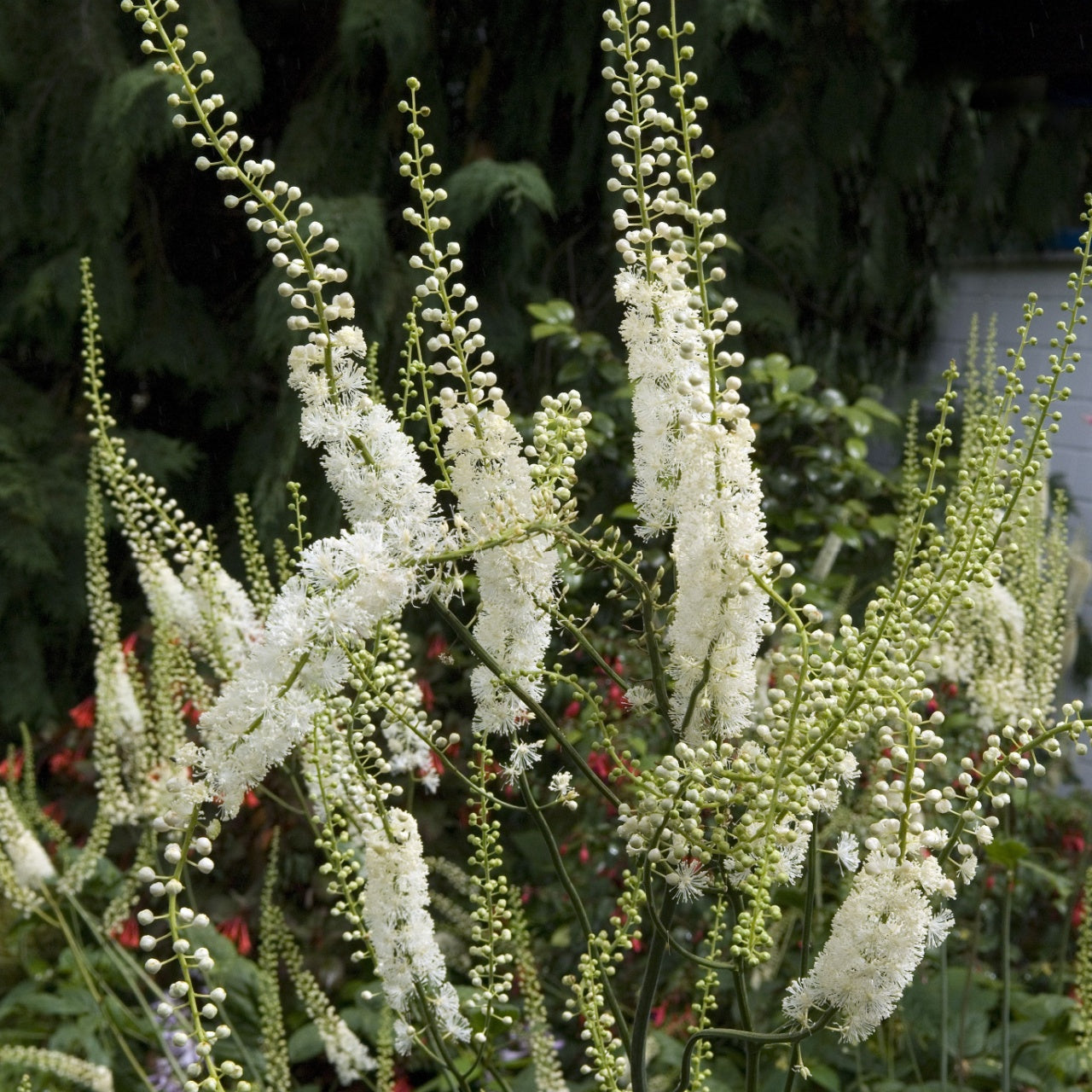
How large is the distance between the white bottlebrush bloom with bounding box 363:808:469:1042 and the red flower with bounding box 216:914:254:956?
1.79m

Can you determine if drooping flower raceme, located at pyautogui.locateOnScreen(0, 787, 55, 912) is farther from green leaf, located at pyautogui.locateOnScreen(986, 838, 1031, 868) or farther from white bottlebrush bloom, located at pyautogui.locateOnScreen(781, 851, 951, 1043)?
white bottlebrush bloom, located at pyautogui.locateOnScreen(781, 851, 951, 1043)

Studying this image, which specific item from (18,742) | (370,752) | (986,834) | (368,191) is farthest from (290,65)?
(986,834)

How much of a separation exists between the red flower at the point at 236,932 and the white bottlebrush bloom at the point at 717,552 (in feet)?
7.21

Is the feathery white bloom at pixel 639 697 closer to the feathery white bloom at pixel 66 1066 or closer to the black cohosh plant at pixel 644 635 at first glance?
the black cohosh plant at pixel 644 635

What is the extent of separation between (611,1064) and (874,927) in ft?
1.22

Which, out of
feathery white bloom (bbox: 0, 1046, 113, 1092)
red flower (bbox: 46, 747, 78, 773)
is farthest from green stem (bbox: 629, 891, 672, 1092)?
red flower (bbox: 46, 747, 78, 773)

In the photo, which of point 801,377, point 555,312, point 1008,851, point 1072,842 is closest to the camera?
point 1008,851

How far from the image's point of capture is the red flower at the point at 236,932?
9.34 feet

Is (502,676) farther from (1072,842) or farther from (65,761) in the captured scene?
(1072,842)

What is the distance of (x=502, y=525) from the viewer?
94 cm

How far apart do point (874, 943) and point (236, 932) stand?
230 cm

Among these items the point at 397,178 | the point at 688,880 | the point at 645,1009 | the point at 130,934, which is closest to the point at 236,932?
the point at 130,934

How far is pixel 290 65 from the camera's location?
4.13 m

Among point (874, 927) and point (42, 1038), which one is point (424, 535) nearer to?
point (874, 927)
